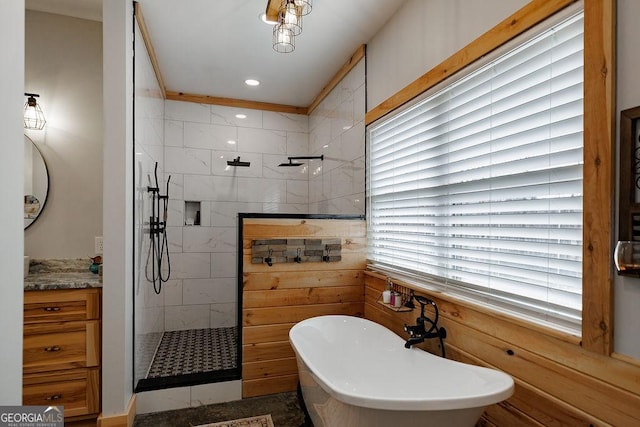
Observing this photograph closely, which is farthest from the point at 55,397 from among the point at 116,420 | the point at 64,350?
the point at 116,420

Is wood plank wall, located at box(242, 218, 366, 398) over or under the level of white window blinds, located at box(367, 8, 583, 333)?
under

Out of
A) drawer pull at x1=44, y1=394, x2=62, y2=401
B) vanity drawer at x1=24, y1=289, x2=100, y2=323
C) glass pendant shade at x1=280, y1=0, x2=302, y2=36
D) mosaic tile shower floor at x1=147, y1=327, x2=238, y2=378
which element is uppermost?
glass pendant shade at x1=280, y1=0, x2=302, y2=36

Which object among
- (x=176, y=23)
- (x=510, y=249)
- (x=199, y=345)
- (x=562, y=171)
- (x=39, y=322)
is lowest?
(x=199, y=345)

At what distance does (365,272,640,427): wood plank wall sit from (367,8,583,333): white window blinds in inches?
3.6

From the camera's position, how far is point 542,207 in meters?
1.43

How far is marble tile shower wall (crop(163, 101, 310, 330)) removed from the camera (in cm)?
406

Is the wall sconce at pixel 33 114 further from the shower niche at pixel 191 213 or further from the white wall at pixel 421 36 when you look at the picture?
the white wall at pixel 421 36

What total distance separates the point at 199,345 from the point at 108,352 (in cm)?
141

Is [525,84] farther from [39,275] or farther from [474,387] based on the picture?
[39,275]

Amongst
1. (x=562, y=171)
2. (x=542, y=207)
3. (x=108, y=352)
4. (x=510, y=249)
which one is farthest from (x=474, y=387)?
(x=108, y=352)

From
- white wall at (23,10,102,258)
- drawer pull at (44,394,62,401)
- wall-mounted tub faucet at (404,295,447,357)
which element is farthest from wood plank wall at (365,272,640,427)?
white wall at (23,10,102,258)

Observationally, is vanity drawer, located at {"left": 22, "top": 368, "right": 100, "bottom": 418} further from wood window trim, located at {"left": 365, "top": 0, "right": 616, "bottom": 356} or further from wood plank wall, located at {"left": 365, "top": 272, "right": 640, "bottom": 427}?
wood window trim, located at {"left": 365, "top": 0, "right": 616, "bottom": 356}

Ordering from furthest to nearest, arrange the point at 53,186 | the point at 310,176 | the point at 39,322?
the point at 310,176
the point at 53,186
the point at 39,322

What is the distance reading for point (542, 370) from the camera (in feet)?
4.44
